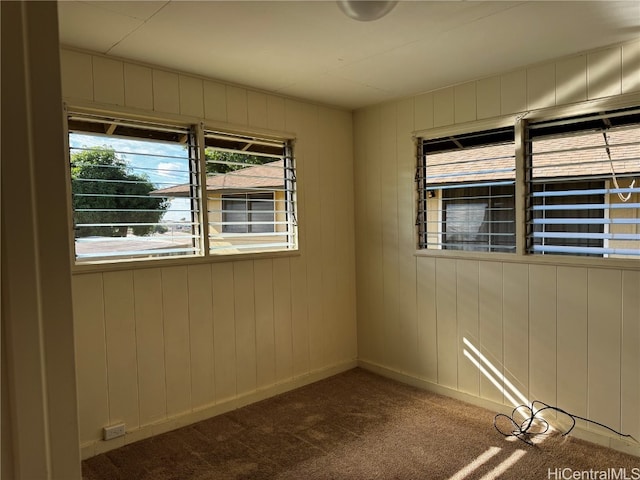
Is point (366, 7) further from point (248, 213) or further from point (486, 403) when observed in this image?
point (486, 403)

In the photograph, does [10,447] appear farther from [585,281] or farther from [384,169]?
[384,169]

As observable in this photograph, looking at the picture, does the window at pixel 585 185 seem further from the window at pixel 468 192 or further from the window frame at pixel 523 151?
the window at pixel 468 192

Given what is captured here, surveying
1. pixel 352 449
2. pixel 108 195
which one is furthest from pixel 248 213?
pixel 352 449

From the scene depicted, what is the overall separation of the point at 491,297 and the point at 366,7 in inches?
83.6

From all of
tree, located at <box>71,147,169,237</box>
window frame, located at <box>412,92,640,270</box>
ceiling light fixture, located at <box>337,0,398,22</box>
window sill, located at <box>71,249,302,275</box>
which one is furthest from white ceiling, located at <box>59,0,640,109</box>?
window sill, located at <box>71,249,302,275</box>

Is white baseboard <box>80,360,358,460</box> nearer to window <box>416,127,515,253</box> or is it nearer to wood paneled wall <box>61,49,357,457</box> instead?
wood paneled wall <box>61,49,357,457</box>

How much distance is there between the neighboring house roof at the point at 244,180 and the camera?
2949 millimetres

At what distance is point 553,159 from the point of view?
2.82 metres

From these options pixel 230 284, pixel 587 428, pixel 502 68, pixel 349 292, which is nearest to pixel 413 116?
pixel 502 68

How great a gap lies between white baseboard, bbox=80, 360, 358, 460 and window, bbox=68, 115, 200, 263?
1078 mm

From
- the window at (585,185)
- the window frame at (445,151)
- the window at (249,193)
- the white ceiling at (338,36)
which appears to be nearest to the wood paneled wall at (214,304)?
the window at (249,193)

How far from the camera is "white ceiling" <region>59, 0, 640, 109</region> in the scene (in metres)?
2.03

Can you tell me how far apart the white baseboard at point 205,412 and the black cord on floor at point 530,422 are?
4.68ft

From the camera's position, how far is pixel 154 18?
6.89ft
